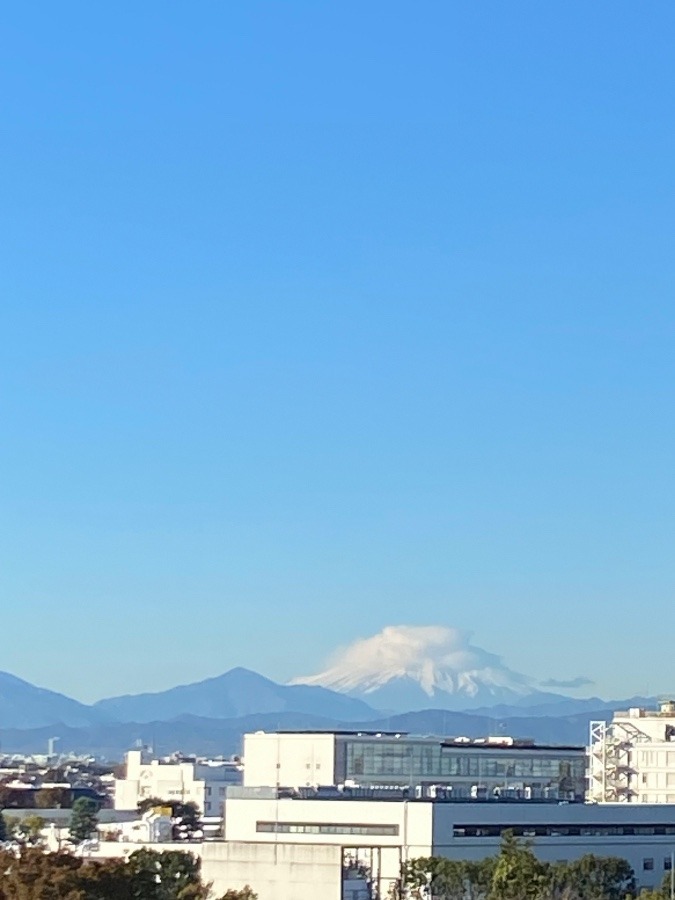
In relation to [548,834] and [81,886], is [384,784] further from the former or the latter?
[81,886]

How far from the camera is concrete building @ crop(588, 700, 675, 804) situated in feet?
451

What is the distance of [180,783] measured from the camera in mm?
168000

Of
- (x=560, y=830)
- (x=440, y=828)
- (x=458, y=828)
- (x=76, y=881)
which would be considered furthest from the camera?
(x=560, y=830)

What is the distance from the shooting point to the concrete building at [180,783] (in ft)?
527

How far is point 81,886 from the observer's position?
5447cm

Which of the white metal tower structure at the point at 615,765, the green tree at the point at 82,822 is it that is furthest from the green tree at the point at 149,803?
the white metal tower structure at the point at 615,765

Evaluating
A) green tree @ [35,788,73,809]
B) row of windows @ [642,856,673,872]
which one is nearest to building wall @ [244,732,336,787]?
green tree @ [35,788,73,809]

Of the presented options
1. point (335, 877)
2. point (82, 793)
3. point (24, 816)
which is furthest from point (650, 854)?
point (82, 793)

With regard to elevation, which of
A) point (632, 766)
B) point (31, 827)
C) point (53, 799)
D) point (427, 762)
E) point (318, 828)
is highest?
point (632, 766)

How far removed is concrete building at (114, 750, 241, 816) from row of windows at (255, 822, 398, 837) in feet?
220

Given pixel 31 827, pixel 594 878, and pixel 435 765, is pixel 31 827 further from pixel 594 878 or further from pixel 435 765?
pixel 594 878

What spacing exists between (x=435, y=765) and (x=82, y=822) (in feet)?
76.6

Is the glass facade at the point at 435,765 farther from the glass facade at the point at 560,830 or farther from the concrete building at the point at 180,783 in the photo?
the glass facade at the point at 560,830

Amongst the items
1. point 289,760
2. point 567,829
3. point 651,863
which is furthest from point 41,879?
point 289,760
